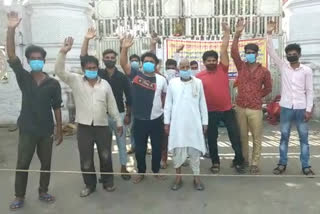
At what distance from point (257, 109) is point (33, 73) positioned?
269 centimetres

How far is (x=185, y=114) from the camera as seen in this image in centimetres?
427

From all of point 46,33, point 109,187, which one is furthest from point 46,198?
point 46,33

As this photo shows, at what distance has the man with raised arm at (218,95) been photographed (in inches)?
184

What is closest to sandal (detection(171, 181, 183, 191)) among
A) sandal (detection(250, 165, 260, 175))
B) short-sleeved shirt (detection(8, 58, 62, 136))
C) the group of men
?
the group of men

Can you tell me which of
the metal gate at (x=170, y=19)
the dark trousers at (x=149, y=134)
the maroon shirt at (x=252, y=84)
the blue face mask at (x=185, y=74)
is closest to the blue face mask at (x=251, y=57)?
the maroon shirt at (x=252, y=84)

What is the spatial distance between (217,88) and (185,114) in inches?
27.1

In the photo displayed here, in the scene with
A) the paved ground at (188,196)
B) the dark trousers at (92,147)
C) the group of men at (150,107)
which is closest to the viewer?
the paved ground at (188,196)

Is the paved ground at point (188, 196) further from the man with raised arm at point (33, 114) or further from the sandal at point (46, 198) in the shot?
the man with raised arm at point (33, 114)

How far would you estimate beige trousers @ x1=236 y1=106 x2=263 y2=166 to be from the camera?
15.6ft

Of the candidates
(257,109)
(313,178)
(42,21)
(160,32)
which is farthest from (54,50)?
(313,178)

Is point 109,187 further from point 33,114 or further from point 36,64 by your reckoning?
point 36,64

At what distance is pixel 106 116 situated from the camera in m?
4.24

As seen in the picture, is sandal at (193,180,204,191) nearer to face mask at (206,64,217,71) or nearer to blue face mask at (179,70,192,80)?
blue face mask at (179,70,192,80)

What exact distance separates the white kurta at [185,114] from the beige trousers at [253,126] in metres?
0.74
